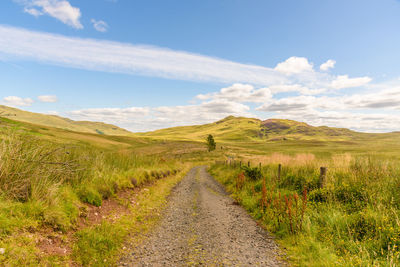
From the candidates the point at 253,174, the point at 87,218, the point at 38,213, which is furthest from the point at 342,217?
the point at 38,213

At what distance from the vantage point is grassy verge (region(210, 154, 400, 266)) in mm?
4895

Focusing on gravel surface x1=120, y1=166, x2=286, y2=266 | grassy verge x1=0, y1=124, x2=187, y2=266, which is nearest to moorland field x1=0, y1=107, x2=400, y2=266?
grassy verge x1=0, y1=124, x2=187, y2=266

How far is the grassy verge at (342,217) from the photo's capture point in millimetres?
4895

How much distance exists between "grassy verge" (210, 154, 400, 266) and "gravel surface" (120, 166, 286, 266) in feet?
2.29

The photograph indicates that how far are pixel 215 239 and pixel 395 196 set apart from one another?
6484mm

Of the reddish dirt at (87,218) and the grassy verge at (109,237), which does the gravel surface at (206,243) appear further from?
the reddish dirt at (87,218)

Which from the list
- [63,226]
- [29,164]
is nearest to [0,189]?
[29,164]

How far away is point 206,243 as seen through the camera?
5.98m

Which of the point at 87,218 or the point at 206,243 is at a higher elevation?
the point at 87,218

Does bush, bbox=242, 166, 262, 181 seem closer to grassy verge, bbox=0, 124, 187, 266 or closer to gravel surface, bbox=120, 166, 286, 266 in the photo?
gravel surface, bbox=120, 166, 286, 266

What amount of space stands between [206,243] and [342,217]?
4.53m

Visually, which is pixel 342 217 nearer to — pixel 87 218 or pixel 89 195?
pixel 87 218

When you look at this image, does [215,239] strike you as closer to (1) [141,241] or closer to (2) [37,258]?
(1) [141,241]

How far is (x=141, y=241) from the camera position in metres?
6.04
